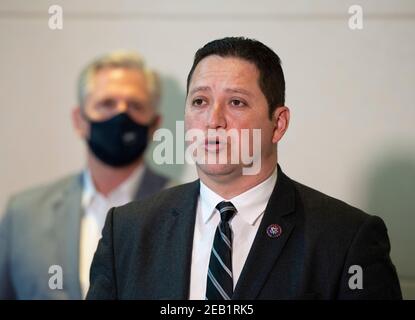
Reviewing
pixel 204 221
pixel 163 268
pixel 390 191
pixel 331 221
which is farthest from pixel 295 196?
pixel 390 191

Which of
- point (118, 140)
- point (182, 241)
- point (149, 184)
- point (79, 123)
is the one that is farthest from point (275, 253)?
point (79, 123)

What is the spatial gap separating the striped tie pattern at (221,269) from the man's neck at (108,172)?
0.68 metres

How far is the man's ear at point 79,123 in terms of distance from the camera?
89.0 inches

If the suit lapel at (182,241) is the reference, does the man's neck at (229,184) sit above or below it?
above

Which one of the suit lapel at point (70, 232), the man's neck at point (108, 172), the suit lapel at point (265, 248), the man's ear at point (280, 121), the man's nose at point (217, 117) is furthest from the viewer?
the man's neck at point (108, 172)

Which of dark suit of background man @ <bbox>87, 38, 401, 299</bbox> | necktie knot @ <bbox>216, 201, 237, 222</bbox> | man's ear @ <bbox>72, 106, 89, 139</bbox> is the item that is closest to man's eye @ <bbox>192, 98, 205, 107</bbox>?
dark suit of background man @ <bbox>87, 38, 401, 299</bbox>

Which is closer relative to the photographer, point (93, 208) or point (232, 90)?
point (232, 90)

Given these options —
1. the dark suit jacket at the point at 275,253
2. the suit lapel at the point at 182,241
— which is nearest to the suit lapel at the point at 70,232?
the dark suit jacket at the point at 275,253

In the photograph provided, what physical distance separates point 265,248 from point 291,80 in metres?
0.78

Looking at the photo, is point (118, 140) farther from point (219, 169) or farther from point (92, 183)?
point (219, 169)

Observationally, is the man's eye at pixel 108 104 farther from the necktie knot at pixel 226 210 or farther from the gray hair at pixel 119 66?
the necktie knot at pixel 226 210

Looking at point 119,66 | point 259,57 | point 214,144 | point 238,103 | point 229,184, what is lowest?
point 229,184

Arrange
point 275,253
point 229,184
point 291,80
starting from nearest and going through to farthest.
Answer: point 275,253, point 229,184, point 291,80

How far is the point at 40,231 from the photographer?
2.27m
